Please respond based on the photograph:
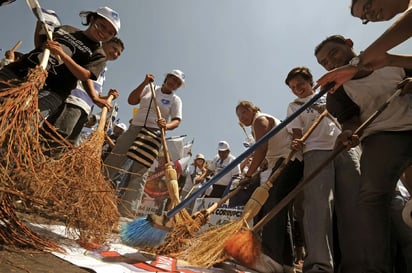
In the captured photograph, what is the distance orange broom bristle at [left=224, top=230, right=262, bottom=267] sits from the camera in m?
2.00

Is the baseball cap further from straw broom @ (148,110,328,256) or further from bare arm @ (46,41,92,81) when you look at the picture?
straw broom @ (148,110,328,256)

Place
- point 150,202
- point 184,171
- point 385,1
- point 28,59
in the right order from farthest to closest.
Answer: point 184,171
point 150,202
point 28,59
point 385,1

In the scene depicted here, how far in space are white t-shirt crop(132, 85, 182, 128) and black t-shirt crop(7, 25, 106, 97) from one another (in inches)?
38.9

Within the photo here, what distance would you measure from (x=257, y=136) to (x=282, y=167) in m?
0.58

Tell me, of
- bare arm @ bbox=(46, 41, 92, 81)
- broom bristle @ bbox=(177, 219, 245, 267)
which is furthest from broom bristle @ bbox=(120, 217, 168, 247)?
bare arm @ bbox=(46, 41, 92, 81)

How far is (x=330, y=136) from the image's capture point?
2.45 m

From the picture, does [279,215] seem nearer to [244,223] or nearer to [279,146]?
[244,223]

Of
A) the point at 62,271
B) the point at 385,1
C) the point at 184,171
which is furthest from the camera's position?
the point at 184,171

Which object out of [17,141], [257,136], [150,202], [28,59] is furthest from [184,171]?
[17,141]

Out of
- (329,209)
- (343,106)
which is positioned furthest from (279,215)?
(343,106)

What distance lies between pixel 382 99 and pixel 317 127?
2.27ft

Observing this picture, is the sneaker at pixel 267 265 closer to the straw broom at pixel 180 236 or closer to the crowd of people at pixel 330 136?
the crowd of people at pixel 330 136

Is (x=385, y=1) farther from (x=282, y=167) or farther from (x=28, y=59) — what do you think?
(x=28, y=59)

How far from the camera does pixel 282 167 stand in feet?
8.24
